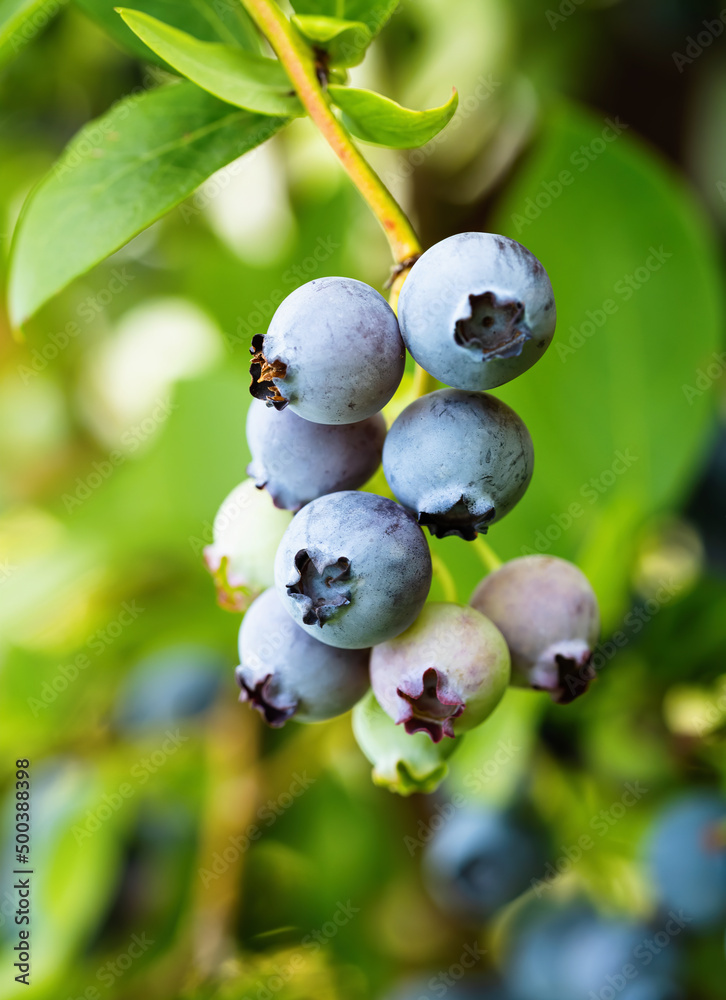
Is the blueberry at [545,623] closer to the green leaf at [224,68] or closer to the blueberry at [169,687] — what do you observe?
the green leaf at [224,68]

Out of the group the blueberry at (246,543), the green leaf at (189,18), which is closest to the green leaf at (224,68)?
the green leaf at (189,18)

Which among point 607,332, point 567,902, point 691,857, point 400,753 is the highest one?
point 607,332

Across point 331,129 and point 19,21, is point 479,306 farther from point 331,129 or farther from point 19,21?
point 19,21

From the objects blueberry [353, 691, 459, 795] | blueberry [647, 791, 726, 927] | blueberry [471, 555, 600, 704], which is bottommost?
blueberry [647, 791, 726, 927]

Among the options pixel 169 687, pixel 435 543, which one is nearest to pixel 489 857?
pixel 435 543

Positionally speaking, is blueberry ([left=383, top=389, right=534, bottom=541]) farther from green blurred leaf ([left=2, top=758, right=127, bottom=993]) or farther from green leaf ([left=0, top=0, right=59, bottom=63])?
green blurred leaf ([left=2, top=758, right=127, bottom=993])

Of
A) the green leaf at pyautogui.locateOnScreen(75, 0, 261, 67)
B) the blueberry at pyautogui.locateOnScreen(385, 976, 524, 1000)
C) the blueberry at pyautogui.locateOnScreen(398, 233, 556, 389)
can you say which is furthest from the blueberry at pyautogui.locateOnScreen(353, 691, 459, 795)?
the blueberry at pyautogui.locateOnScreen(385, 976, 524, 1000)
